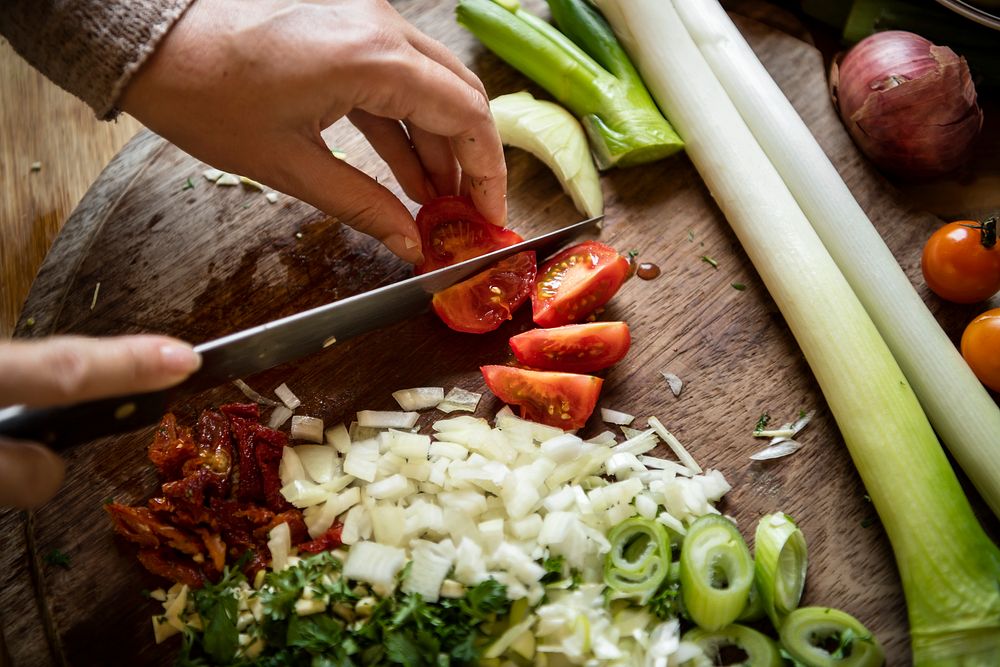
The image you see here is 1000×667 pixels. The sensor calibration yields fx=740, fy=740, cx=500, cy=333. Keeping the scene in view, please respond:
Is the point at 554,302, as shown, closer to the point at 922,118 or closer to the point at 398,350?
the point at 398,350

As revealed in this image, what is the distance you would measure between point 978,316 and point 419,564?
209 centimetres

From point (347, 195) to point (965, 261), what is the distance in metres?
2.06

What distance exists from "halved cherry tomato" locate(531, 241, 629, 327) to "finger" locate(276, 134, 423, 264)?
452mm

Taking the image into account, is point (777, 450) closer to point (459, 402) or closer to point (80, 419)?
point (459, 402)

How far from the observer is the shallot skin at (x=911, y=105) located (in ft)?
8.70

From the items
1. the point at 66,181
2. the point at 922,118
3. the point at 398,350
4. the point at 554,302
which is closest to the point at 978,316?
the point at 922,118

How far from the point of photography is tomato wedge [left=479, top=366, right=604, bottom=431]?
93.7 inches

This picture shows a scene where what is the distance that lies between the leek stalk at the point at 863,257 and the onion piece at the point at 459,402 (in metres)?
1.39

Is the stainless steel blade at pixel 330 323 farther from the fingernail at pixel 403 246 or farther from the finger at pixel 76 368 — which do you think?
the finger at pixel 76 368

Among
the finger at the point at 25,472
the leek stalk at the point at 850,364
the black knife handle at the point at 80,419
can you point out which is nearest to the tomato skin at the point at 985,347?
the leek stalk at the point at 850,364

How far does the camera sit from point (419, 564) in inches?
83.7

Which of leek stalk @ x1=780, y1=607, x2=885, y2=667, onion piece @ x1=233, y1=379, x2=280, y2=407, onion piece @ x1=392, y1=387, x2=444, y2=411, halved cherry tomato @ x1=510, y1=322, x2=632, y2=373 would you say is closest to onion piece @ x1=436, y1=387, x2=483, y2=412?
onion piece @ x1=392, y1=387, x2=444, y2=411

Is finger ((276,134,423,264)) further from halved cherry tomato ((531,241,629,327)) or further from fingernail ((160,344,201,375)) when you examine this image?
fingernail ((160,344,201,375))

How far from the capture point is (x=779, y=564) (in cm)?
222
